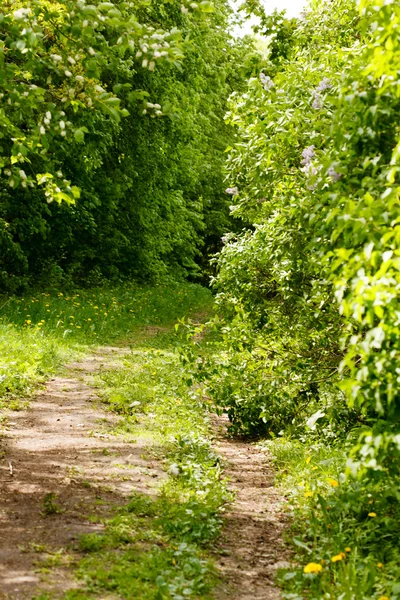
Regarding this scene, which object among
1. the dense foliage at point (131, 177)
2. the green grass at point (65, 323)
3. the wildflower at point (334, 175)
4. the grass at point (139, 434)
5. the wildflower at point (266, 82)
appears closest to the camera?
the grass at point (139, 434)

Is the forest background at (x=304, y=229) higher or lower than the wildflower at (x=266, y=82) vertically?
lower

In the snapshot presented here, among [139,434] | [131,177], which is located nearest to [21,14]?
[139,434]

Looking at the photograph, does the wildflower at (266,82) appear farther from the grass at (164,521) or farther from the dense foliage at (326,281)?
the grass at (164,521)

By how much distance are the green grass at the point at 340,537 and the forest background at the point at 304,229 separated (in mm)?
16

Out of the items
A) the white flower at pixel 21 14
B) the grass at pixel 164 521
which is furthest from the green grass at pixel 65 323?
the white flower at pixel 21 14

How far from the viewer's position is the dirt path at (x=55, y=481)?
4.21 m

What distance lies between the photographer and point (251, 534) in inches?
203

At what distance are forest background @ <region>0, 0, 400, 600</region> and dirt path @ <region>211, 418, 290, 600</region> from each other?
16 centimetres

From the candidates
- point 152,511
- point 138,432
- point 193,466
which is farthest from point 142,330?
point 152,511

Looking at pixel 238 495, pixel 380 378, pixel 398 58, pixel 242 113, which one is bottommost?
pixel 238 495

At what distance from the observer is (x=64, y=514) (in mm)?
5094

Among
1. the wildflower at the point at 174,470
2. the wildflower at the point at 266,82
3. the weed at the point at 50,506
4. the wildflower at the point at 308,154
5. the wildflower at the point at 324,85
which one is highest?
the wildflower at the point at 266,82

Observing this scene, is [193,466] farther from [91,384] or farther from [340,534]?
[91,384]

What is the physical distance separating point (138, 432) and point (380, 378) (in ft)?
13.7
